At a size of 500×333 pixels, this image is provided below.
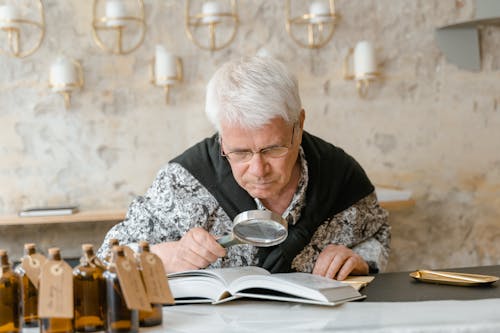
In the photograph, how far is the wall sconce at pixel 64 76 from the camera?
4.05 m

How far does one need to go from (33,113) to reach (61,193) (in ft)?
1.54

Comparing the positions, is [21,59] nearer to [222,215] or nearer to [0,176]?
[0,176]

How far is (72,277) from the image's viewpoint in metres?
1.58

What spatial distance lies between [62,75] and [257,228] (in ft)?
7.67

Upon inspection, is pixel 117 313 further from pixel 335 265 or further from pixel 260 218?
pixel 335 265

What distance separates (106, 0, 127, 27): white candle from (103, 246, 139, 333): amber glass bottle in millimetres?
2685

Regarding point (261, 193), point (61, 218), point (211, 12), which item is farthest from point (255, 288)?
point (211, 12)

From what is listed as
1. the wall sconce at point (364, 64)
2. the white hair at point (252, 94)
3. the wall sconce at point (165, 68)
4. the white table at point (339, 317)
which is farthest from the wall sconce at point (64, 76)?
the white table at point (339, 317)

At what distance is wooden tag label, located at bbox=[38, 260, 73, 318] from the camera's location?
59.4 inches

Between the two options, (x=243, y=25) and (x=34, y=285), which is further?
(x=243, y=25)

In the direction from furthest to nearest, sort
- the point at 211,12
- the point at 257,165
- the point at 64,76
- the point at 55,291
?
the point at 211,12
the point at 64,76
the point at 257,165
the point at 55,291

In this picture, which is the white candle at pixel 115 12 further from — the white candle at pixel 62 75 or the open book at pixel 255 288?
the open book at pixel 255 288

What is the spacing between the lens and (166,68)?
13.5 feet

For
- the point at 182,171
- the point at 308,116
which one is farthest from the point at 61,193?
the point at 182,171
